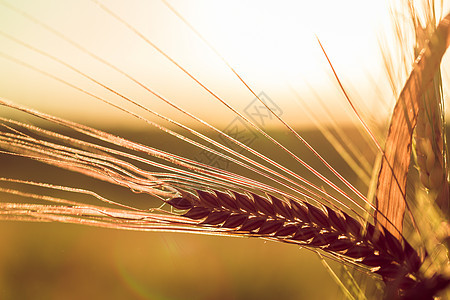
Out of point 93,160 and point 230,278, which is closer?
point 93,160

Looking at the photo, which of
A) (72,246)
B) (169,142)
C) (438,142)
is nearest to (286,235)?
(438,142)

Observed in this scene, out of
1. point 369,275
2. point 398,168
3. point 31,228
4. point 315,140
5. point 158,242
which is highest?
point 31,228

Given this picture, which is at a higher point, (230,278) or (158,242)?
(158,242)

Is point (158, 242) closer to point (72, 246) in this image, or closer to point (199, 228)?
point (72, 246)

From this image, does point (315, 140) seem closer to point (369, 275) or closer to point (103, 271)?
point (103, 271)

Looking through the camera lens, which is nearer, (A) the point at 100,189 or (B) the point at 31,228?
(B) the point at 31,228

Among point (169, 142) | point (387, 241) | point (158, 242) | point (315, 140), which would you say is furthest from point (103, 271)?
point (315, 140)

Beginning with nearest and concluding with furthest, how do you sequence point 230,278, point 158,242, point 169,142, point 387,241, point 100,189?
point 387,241 < point 230,278 < point 158,242 < point 100,189 < point 169,142

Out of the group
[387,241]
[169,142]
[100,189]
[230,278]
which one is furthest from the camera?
[169,142]

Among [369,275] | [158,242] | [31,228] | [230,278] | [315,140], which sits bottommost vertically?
[315,140]
